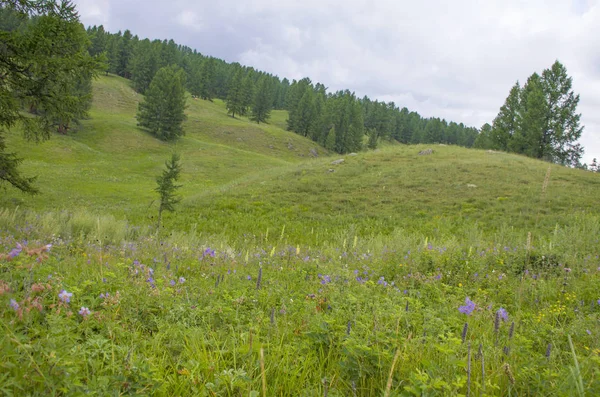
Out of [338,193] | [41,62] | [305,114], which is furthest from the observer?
[305,114]

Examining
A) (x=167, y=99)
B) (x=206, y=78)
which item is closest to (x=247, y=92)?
(x=206, y=78)

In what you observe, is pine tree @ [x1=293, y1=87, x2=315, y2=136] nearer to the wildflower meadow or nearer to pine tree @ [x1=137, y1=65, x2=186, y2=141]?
pine tree @ [x1=137, y1=65, x2=186, y2=141]

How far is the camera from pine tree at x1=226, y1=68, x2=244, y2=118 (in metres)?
79.8

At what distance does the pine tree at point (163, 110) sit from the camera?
49.1 meters

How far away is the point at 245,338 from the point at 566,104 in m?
47.1

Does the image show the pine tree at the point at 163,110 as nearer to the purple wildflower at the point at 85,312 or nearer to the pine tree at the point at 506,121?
the pine tree at the point at 506,121

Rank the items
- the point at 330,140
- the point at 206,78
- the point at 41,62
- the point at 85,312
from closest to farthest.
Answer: the point at 85,312 < the point at 41,62 < the point at 330,140 < the point at 206,78

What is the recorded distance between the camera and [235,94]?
80.1m

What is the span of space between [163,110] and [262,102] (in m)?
35.9

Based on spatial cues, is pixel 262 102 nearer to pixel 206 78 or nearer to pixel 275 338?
pixel 206 78

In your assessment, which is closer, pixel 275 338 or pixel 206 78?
pixel 275 338

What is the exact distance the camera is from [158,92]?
160 ft

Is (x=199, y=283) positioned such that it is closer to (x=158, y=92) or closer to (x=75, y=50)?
(x=75, y=50)

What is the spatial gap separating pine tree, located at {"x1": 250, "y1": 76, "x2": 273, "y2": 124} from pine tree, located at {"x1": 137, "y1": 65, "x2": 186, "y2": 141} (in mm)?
32279
